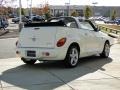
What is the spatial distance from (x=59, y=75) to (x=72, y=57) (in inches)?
58.8

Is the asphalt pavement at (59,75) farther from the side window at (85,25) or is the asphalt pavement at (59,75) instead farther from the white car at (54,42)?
the side window at (85,25)

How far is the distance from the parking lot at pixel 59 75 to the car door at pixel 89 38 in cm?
42

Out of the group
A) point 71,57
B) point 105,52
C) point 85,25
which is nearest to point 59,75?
point 71,57

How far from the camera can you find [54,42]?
33.0 feet

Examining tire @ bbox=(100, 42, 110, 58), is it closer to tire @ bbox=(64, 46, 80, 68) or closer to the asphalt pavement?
the asphalt pavement

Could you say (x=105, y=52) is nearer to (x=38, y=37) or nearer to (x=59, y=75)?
(x=38, y=37)

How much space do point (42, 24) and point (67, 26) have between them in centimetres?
77

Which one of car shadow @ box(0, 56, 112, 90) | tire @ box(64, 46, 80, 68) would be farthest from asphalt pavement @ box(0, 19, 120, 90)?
tire @ box(64, 46, 80, 68)

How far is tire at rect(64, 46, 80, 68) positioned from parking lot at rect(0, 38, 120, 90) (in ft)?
0.61

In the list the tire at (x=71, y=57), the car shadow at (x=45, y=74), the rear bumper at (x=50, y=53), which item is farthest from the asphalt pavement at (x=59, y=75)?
the rear bumper at (x=50, y=53)

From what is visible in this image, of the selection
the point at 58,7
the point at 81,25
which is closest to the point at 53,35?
the point at 81,25

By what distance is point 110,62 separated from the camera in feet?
38.6

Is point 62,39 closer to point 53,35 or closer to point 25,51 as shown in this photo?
point 53,35

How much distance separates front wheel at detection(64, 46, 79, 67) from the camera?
10461 mm
